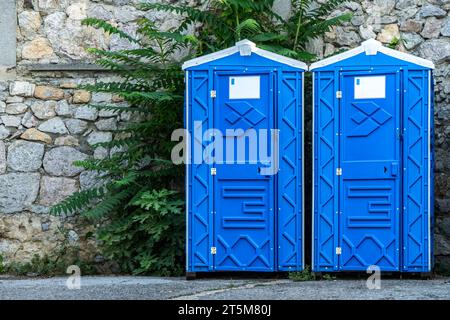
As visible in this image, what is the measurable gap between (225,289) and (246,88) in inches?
69.2

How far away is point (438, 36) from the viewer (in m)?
8.46

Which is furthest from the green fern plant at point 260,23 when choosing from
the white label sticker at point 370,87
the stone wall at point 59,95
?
the white label sticker at point 370,87

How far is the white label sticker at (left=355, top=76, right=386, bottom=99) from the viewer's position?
7336mm

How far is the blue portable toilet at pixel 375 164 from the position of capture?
288 inches

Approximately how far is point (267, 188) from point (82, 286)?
1.80 metres

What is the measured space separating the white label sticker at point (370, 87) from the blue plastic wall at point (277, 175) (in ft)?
1.62

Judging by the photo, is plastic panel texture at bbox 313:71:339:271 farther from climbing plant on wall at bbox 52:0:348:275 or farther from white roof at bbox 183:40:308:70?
climbing plant on wall at bbox 52:0:348:275

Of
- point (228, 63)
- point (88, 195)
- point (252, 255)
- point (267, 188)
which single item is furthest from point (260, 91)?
point (88, 195)

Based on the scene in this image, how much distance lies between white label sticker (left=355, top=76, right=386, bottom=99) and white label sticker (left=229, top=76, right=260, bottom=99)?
33.8 inches

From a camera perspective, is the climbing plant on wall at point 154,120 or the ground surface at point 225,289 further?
the climbing plant on wall at point 154,120

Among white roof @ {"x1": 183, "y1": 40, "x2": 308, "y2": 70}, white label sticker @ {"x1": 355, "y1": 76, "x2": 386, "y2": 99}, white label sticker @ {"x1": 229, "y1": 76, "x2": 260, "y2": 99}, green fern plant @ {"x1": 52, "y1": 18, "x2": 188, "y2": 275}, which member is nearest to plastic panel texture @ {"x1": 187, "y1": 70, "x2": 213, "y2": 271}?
white roof @ {"x1": 183, "y1": 40, "x2": 308, "y2": 70}

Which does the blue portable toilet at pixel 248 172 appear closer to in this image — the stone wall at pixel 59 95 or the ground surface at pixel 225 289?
the ground surface at pixel 225 289

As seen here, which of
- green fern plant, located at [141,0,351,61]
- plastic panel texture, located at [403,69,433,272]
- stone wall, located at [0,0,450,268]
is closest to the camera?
plastic panel texture, located at [403,69,433,272]

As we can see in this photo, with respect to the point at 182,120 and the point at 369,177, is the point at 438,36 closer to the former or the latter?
the point at 369,177
